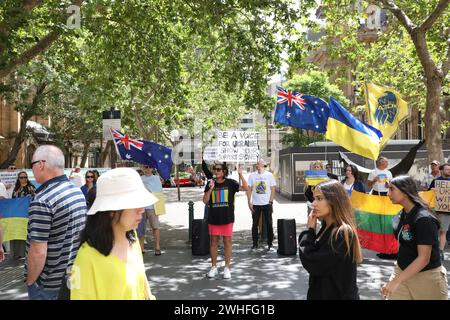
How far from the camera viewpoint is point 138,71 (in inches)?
597

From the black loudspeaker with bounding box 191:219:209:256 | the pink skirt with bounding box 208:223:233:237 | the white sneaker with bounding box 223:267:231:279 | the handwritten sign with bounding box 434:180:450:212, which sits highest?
the handwritten sign with bounding box 434:180:450:212

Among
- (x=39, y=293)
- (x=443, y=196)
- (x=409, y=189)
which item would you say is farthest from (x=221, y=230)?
(x=39, y=293)

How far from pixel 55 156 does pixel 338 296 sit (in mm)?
2182

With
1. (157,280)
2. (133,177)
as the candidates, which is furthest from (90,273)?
(157,280)

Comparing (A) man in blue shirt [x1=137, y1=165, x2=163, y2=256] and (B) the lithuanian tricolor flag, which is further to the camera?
(A) man in blue shirt [x1=137, y1=165, x2=163, y2=256]

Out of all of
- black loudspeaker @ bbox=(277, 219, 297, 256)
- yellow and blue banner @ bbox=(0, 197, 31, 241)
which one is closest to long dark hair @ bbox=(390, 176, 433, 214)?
black loudspeaker @ bbox=(277, 219, 297, 256)

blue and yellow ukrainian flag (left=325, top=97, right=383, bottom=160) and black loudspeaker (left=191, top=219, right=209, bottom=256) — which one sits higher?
blue and yellow ukrainian flag (left=325, top=97, right=383, bottom=160)

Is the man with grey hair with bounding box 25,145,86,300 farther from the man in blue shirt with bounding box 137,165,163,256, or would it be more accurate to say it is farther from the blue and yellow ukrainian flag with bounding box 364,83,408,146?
the blue and yellow ukrainian flag with bounding box 364,83,408,146

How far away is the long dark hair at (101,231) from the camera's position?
8.04 ft

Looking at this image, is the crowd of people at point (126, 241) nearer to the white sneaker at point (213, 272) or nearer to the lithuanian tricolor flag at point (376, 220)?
the white sneaker at point (213, 272)

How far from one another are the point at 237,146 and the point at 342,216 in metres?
10.4

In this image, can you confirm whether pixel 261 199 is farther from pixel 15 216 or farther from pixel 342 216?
pixel 342 216

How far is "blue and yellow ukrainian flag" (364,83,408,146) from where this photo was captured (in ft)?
34.0
